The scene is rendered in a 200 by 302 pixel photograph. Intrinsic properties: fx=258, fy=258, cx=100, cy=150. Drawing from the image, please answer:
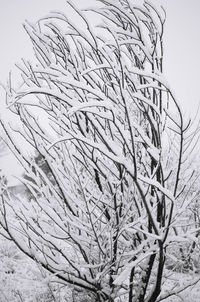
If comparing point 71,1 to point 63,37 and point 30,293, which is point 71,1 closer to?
point 63,37

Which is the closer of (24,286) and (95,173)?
(95,173)

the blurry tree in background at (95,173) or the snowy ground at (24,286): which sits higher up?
the blurry tree in background at (95,173)

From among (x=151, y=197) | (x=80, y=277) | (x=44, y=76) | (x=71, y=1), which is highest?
(x=71, y=1)

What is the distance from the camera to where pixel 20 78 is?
6.39ft

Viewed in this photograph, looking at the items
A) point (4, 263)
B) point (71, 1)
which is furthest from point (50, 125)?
point (4, 263)

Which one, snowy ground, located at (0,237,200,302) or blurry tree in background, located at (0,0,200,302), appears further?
snowy ground, located at (0,237,200,302)

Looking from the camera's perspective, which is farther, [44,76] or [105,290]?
[44,76]

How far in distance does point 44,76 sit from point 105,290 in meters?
1.56

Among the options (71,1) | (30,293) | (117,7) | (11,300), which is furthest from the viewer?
(30,293)

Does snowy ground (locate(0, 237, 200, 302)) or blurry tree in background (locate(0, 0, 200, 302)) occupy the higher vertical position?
blurry tree in background (locate(0, 0, 200, 302))

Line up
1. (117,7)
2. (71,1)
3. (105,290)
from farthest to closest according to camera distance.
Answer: (105,290) < (117,7) < (71,1)

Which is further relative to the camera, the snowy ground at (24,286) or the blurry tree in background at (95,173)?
the snowy ground at (24,286)

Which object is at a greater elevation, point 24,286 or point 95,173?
point 95,173

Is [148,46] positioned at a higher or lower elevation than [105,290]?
higher
